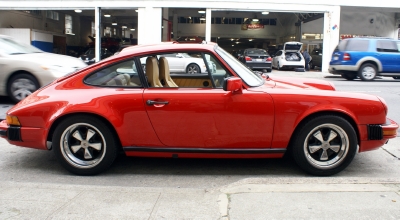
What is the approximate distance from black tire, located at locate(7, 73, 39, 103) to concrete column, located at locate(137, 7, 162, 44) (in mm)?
16405

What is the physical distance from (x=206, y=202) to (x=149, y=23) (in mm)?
21656

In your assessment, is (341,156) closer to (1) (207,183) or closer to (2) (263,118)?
(2) (263,118)

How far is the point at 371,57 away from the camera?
645 inches

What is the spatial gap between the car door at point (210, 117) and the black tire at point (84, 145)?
0.54 meters

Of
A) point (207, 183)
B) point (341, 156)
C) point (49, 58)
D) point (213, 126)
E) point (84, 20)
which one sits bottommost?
point (207, 183)

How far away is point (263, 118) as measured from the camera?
4.18m

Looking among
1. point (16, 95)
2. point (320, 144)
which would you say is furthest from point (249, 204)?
point (16, 95)

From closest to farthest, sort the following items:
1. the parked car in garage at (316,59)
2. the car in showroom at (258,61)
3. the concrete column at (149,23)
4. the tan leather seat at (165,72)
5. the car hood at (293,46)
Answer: the tan leather seat at (165,72) → the car in showroom at (258,61) → the concrete column at (149,23) → the car hood at (293,46) → the parked car in garage at (316,59)

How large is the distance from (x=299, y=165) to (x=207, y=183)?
99 centimetres

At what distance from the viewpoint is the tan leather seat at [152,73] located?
442 centimetres

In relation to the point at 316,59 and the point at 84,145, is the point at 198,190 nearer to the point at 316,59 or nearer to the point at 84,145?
the point at 84,145

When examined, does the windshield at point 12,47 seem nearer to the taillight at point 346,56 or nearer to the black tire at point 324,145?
the black tire at point 324,145

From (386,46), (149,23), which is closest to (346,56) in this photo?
(386,46)

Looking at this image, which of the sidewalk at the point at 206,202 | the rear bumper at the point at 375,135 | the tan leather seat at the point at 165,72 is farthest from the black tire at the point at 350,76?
the sidewalk at the point at 206,202
